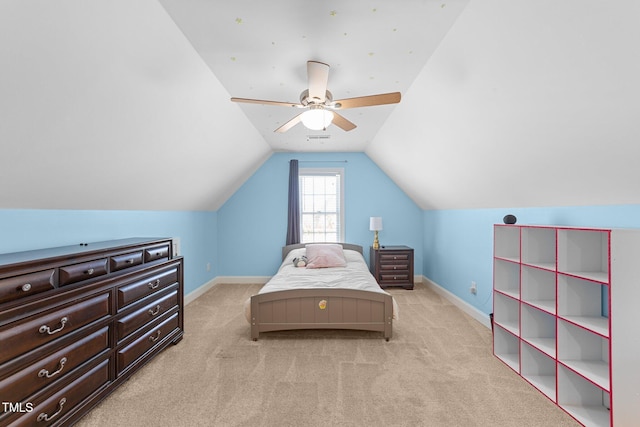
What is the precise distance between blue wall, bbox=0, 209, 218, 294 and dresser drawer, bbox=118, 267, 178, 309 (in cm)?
69

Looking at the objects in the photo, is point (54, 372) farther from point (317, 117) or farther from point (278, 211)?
point (278, 211)

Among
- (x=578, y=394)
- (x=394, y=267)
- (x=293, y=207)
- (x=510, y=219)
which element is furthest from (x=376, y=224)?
(x=578, y=394)

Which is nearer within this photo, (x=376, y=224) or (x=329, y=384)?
(x=329, y=384)

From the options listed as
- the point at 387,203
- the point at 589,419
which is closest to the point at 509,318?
the point at 589,419

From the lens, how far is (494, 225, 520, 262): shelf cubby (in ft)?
8.73

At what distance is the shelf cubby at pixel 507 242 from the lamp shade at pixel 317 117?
1.86m

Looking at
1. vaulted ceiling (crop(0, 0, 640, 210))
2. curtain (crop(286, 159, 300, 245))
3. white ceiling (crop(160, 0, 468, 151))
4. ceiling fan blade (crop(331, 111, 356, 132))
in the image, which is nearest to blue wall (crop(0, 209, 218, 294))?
vaulted ceiling (crop(0, 0, 640, 210))

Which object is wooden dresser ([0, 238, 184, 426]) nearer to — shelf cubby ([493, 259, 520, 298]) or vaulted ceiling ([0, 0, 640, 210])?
vaulted ceiling ([0, 0, 640, 210])

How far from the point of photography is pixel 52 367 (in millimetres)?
1621

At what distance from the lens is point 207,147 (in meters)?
3.15

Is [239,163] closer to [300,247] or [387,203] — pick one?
[300,247]

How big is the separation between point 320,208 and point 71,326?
406 cm

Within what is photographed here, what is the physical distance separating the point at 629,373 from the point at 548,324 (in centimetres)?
75

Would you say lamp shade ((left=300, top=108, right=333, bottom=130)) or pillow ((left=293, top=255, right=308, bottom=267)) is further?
pillow ((left=293, top=255, right=308, bottom=267))
